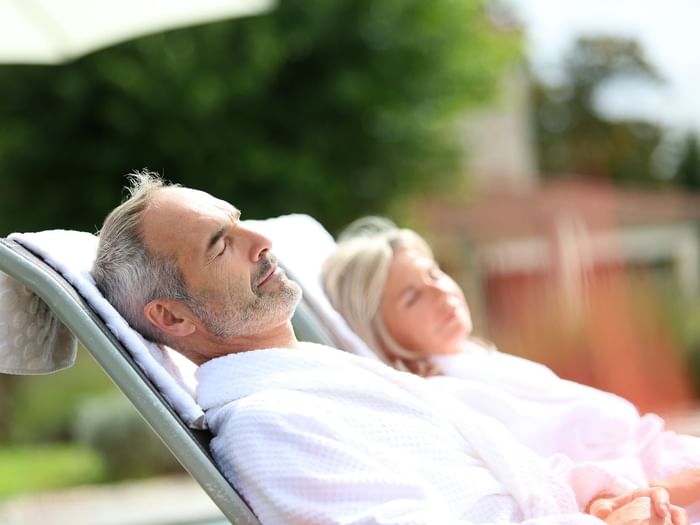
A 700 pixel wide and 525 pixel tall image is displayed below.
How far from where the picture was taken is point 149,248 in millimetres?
2678

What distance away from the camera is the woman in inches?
121

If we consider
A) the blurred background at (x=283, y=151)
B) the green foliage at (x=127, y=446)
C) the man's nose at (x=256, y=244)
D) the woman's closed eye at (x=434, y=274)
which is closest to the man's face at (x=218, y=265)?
the man's nose at (x=256, y=244)

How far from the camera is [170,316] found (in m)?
2.70

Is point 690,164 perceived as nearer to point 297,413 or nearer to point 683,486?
point 683,486

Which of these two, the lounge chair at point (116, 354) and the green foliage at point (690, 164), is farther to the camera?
the green foliage at point (690, 164)

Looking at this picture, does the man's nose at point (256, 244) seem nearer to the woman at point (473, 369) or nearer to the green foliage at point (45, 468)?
the woman at point (473, 369)

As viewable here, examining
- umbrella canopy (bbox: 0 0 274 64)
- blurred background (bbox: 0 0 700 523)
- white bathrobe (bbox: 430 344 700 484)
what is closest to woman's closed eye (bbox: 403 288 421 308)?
white bathrobe (bbox: 430 344 700 484)

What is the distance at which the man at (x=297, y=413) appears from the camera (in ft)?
7.70

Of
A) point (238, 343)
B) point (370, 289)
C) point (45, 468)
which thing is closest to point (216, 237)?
point (238, 343)

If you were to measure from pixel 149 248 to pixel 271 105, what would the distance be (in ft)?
37.1

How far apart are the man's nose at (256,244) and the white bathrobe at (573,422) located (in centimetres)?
71

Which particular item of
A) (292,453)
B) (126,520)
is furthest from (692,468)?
(126,520)

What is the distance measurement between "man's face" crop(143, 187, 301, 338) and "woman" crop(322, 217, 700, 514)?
67cm

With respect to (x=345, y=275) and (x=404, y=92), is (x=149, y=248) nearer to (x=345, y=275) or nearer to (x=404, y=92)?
(x=345, y=275)
